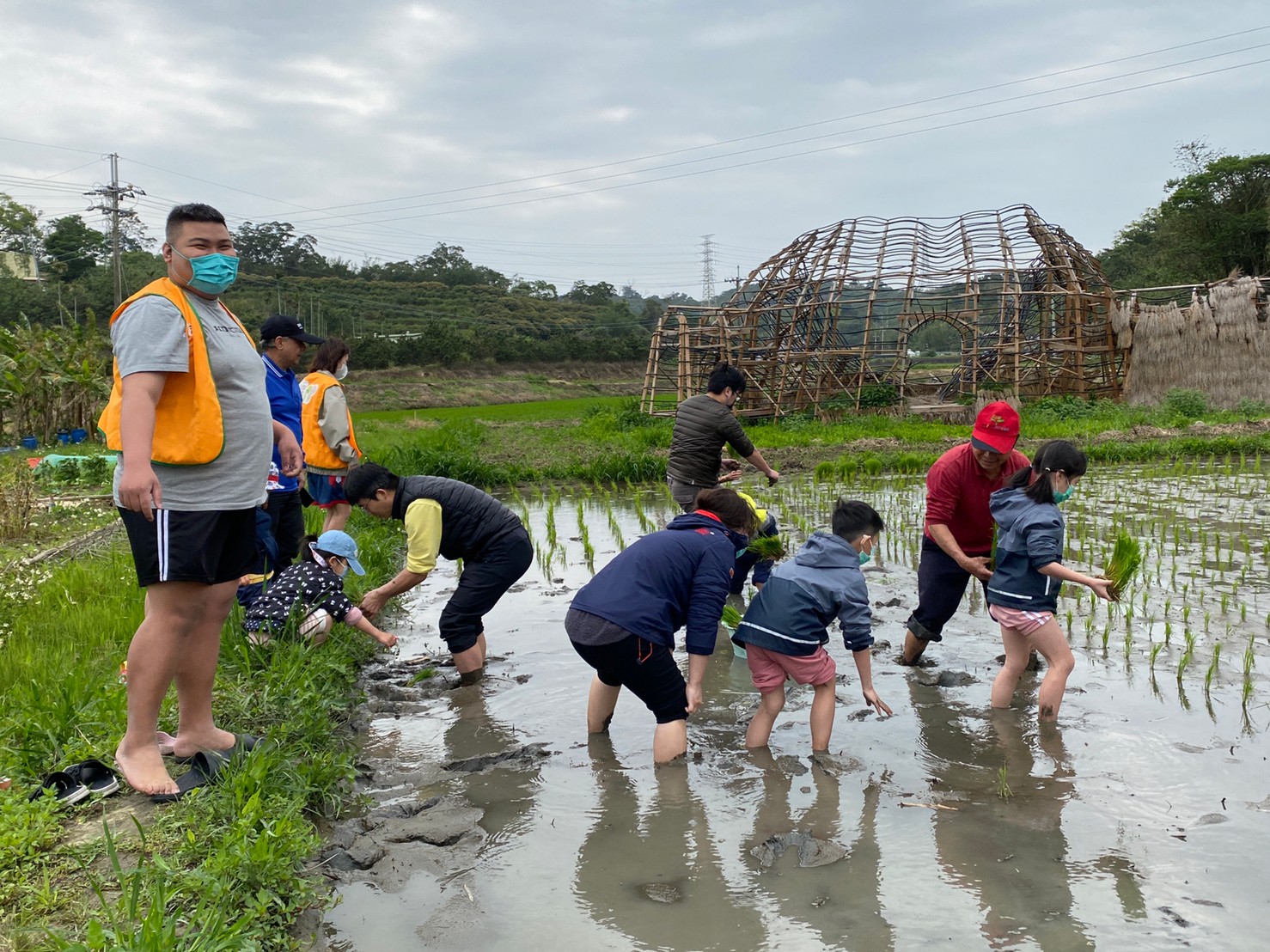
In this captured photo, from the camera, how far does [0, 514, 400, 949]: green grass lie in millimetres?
2508

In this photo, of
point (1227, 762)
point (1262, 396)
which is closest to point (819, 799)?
point (1227, 762)

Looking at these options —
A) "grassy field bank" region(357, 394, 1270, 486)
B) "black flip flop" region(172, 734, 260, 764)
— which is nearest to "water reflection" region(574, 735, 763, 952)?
"black flip flop" region(172, 734, 260, 764)

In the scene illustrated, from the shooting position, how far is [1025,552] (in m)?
4.33

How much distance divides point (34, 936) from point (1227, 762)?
4.09 meters

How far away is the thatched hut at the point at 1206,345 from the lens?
18766 millimetres

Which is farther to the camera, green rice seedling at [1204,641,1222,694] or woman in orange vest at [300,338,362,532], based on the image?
woman in orange vest at [300,338,362,532]

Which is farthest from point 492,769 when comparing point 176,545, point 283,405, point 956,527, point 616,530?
point 616,530

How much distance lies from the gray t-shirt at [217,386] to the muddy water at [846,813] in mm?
1256

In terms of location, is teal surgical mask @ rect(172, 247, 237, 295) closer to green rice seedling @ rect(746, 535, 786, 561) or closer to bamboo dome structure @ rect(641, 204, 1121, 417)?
green rice seedling @ rect(746, 535, 786, 561)

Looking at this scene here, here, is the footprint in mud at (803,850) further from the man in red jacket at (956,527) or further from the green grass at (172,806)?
the man in red jacket at (956,527)

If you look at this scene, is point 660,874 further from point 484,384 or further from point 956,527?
point 484,384

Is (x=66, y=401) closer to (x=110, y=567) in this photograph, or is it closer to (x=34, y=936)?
(x=110, y=567)

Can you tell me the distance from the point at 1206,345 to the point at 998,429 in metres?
17.5

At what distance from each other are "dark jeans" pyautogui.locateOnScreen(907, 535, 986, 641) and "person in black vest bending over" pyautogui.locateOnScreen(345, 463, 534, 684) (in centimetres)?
213
